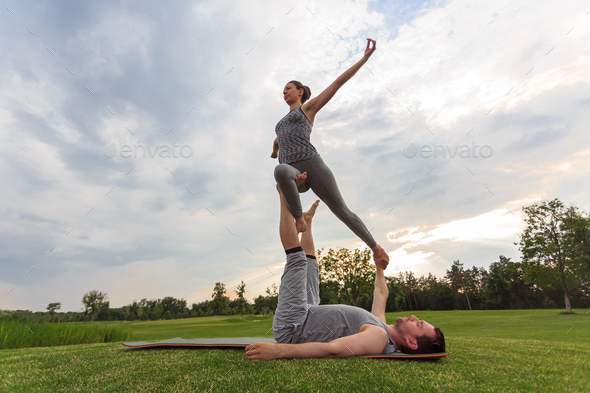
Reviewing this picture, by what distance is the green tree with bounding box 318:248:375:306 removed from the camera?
76.4 ft

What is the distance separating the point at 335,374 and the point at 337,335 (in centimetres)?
69

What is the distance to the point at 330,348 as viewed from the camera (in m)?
2.01

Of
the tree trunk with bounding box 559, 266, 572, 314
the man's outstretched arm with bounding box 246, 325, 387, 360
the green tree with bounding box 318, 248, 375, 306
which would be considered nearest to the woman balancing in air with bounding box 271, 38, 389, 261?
the man's outstretched arm with bounding box 246, 325, 387, 360

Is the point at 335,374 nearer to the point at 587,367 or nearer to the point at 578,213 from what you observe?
the point at 587,367

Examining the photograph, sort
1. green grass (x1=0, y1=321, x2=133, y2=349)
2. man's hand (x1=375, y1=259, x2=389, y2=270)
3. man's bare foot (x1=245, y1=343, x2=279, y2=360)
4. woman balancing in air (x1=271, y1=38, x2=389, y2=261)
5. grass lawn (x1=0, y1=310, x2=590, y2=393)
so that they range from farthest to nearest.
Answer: green grass (x1=0, y1=321, x2=133, y2=349) < man's hand (x1=375, y1=259, x2=389, y2=270) < woman balancing in air (x1=271, y1=38, x2=389, y2=261) < man's bare foot (x1=245, y1=343, x2=279, y2=360) < grass lawn (x1=0, y1=310, x2=590, y2=393)

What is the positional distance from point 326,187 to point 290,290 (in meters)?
A: 1.16

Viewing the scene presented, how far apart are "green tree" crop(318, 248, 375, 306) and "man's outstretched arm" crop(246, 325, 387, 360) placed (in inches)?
851

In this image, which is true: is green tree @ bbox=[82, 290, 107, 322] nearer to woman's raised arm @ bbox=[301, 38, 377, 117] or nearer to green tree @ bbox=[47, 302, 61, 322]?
green tree @ bbox=[47, 302, 61, 322]

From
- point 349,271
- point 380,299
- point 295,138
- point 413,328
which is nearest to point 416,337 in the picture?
point 413,328

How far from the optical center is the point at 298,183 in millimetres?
2867

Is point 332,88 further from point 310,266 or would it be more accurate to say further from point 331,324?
point 331,324

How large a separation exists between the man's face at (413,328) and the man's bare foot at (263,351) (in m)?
1.30

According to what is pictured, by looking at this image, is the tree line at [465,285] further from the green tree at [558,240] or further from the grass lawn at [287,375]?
the grass lawn at [287,375]

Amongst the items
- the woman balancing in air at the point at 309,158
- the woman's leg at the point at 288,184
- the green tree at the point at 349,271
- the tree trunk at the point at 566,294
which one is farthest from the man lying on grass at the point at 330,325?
the green tree at the point at 349,271
